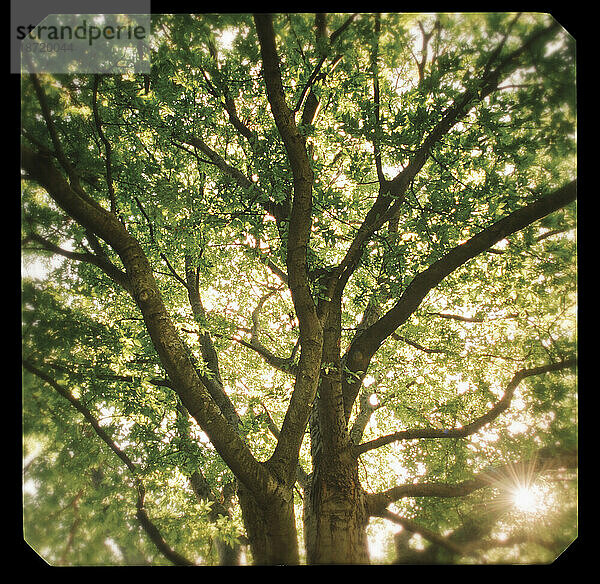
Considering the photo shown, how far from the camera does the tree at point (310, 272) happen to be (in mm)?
3410

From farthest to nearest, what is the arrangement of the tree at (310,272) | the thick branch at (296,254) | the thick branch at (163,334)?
the tree at (310,272) → the thick branch at (296,254) → the thick branch at (163,334)

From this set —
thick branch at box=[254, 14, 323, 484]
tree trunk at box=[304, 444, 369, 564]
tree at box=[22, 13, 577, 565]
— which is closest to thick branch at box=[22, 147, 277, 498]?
tree at box=[22, 13, 577, 565]

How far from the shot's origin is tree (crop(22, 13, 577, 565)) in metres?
3.41

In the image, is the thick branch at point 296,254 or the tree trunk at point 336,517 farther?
the tree trunk at point 336,517

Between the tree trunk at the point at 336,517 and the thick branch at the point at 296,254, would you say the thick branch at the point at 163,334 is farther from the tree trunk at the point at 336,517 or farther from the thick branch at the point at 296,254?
the tree trunk at the point at 336,517

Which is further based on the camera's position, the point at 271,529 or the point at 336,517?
the point at 336,517

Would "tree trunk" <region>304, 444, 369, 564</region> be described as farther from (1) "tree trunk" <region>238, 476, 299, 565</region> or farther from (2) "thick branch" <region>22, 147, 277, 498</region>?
(2) "thick branch" <region>22, 147, 277, 498</region>

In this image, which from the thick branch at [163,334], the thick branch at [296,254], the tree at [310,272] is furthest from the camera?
the tree at [310,272]

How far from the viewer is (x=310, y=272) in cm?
425

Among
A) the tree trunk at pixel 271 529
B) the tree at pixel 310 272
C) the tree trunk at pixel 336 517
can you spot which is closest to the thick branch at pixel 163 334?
the tree at pixel 310 272

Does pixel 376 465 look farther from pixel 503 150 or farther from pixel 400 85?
pixel 400 85

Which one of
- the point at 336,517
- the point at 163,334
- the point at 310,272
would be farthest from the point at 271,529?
the point at 310,272

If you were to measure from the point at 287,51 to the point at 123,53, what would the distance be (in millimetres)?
1656

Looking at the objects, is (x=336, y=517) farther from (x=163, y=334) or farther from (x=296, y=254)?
(x=296, y=254)
